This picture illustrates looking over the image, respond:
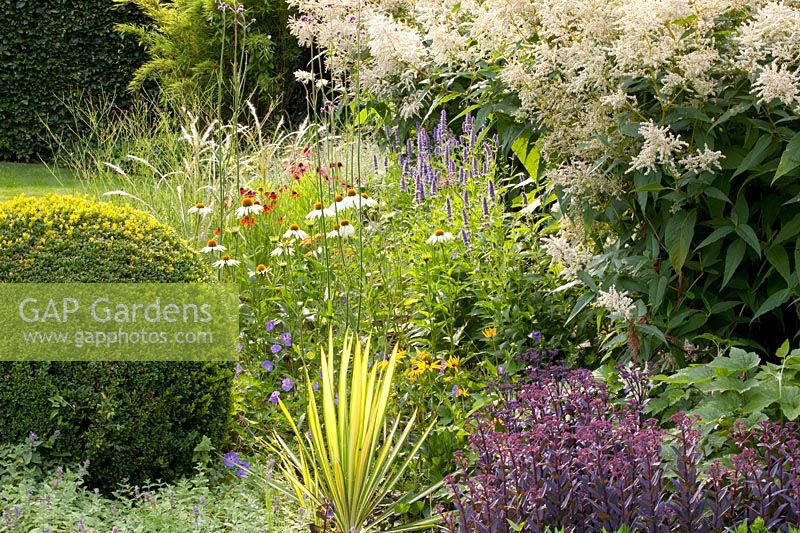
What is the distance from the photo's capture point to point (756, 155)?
2.84 metres

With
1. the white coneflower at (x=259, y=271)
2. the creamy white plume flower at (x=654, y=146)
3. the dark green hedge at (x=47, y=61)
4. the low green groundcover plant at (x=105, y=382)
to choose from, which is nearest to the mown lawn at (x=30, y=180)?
the dark green hedge at (x=47, y=61)

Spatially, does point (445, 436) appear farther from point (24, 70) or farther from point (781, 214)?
point (24, 70)

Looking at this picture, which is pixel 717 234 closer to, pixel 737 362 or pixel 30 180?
pixel 737 362

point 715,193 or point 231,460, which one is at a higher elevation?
point 715,193

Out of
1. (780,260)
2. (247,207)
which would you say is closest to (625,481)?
(780,260)

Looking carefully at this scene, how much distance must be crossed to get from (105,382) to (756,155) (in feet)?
7.76

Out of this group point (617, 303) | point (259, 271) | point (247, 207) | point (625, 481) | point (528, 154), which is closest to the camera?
point (625, 481)

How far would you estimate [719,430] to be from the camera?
8.49 ft

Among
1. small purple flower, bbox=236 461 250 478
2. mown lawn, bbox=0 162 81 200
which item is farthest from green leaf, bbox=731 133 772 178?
mown lawn, bbox=0 162 81 200

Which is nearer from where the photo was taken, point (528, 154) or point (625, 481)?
point (625, 481)

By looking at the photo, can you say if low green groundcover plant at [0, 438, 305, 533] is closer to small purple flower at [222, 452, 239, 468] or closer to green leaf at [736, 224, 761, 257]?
small purple flower at [222, 452, 239, 468]

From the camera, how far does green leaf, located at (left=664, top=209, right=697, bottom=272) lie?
2.93 m

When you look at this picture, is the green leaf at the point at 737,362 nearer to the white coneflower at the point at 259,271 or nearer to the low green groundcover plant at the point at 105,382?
the low green groundcover plant at the point at 105,382

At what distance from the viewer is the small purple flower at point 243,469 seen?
3362 millimetres
